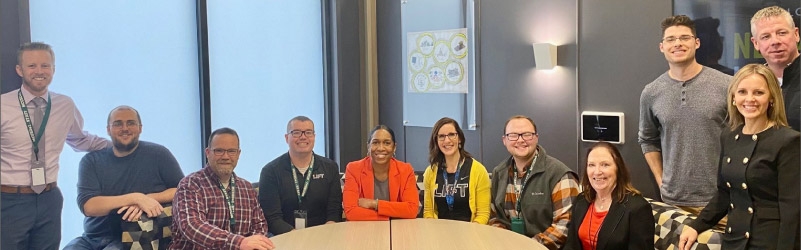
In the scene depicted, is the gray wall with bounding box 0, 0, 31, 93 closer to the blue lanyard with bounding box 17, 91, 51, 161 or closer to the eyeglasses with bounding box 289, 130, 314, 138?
the blue lanyard with bounding box 17, 91, 51, 161

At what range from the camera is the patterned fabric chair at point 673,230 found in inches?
135

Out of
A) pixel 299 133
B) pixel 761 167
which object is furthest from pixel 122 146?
pixel 761 167

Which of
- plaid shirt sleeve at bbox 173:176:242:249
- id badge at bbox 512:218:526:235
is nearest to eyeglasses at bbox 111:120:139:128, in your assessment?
plaid shirt sleeve at bbox 173:176:242:249

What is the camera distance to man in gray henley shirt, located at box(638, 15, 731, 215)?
376cm

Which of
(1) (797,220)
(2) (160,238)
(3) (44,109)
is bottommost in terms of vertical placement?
(2) (160,238)

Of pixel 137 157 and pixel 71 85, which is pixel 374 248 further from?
pixel 71 85

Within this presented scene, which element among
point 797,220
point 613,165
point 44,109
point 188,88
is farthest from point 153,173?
point 797,220

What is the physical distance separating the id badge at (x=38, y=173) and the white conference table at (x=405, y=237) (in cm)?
141

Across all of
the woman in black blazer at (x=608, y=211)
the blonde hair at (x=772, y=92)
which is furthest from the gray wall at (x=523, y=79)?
the blonde hair at (x=772, y=92)

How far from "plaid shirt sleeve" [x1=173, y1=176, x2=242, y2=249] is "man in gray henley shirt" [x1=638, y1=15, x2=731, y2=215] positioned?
7.64ft

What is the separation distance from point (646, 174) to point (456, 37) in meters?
1.85

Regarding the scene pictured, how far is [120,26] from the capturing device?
480 centimetres

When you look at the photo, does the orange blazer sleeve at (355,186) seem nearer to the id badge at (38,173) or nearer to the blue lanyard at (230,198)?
the blue lanyard at (230,198)

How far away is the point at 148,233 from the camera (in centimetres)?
412
